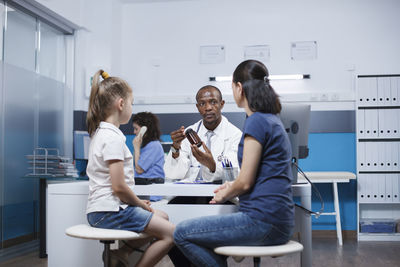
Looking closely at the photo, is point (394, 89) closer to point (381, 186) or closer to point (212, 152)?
point (381, 186)

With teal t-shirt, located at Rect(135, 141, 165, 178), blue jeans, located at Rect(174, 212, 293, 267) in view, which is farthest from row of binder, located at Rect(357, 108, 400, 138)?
blue jeans, located at Rect(174, 212, 293, 267)

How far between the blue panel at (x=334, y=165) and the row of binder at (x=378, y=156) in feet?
0.74

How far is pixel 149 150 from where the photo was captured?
10.8 feet

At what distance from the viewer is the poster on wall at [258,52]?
478 cm

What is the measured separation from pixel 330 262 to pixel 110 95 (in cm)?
247

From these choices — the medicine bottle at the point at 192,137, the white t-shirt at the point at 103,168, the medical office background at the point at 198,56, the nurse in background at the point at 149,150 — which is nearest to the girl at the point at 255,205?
the white t-shirt at the point at 103,168

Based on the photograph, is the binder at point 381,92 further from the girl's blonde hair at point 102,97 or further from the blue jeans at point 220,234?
the girl's blonde hair at point 102,97

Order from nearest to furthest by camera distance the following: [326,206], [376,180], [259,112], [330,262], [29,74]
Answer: [259,112], [330,262], [29,74], [376,180], [326,206]

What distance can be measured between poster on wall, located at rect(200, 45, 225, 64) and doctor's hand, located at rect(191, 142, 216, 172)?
2801 millimetres

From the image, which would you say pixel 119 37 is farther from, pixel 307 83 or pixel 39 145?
pixel 307 83

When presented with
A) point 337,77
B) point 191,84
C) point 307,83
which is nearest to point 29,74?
point 191,84

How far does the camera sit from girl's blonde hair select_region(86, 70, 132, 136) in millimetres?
1771

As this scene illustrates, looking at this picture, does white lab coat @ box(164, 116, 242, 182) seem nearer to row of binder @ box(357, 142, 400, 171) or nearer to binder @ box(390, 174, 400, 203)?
row of binder @ box(357, 142, 400, 171)

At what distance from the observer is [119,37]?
502 cm
